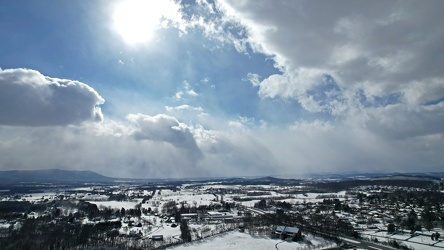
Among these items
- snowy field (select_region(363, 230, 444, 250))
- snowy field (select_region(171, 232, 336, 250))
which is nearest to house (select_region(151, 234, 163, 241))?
snowy field (select_region(171, 232, 336, 250))

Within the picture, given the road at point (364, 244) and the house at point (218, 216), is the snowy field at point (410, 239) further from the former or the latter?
the house at point (218, 216)

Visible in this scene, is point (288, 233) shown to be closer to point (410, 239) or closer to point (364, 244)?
point (364, 244)

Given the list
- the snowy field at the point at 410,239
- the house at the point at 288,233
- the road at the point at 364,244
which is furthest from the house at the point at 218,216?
the road at the point at 364,244

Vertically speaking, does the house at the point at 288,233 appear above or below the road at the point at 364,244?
above

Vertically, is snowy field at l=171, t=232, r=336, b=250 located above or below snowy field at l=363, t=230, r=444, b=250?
below

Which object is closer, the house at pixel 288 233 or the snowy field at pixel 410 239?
the snowy field at pixel 410 239

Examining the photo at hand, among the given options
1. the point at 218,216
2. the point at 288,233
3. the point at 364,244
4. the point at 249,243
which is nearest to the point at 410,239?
the point at 364,244

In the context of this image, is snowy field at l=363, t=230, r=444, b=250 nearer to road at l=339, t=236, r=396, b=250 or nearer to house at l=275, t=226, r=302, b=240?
road at l=339, t=236, r=396, b=250

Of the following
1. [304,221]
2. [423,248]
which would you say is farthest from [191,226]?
[423,248]
